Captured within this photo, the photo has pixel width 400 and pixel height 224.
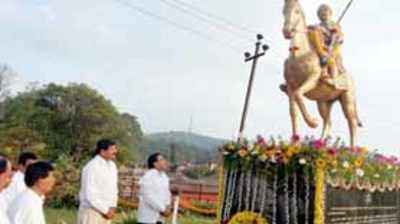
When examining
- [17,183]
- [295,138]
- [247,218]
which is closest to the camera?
[17,183]

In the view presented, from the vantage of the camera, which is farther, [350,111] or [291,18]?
[350,111]

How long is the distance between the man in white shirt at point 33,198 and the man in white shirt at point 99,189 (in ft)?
6.79

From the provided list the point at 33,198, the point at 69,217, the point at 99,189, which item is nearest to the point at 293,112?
the point at 99,189

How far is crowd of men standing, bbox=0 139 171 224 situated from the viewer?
4.15 m

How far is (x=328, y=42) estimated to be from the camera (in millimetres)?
9688

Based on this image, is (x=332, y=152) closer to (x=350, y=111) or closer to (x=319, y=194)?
(x=319, y=194)

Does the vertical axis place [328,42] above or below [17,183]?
above

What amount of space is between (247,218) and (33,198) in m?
4.73

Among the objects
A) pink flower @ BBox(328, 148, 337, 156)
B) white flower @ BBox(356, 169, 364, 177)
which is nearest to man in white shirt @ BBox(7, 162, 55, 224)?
pink flower @ BBox(328, 148, 337, 156)

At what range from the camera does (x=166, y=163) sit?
24.6 feet

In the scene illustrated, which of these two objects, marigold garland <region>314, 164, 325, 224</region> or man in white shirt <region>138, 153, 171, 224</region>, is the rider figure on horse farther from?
man in white shirt <region>138, 153, 171, 224</region>

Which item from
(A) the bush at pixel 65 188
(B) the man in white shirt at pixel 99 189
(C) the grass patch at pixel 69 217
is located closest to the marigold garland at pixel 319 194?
(B) the man in white shirt at pixel 99 189

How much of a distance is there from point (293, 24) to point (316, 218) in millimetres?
2932

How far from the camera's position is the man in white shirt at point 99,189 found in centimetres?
648
